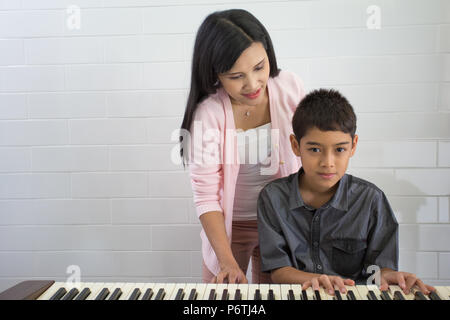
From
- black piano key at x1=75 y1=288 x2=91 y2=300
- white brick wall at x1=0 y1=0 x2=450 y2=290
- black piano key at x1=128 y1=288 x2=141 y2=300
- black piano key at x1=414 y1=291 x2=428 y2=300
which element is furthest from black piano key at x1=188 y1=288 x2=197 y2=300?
white brick wall at x1=0 y1=0 x2=450 y2=290

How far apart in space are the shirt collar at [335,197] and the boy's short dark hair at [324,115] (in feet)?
0.44

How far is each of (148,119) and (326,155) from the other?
1086 mm

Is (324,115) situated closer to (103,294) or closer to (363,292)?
(363,292)

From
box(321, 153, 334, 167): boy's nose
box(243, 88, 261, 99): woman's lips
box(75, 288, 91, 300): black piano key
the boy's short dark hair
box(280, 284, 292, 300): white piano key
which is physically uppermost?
box(243, 88, 261, 99): woman's lips

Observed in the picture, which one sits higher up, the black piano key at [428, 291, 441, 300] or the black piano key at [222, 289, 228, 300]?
the black piano key at [428, 291, 441, 300]

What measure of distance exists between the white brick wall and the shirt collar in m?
0.79

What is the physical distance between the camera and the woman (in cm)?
129

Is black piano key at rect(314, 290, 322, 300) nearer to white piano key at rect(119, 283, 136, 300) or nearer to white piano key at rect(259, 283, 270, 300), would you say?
white piano key at rect(259, 283, 270, 300)

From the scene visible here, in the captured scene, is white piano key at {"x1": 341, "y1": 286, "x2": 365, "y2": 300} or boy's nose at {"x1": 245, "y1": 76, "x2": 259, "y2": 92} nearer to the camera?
white piano key at {"x1": 341, "y1": 286, "x2": 365, "y2": 300}

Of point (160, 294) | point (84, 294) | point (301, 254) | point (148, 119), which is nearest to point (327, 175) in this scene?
point (301, 254)

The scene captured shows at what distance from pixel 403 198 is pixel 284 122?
93 cm

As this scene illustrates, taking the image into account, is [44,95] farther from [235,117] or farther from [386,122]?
[386,122]

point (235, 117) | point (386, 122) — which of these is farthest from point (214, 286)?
point (386, 122)

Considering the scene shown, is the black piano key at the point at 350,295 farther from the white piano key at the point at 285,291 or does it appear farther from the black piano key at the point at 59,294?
the black piano key at the point at 59,294
